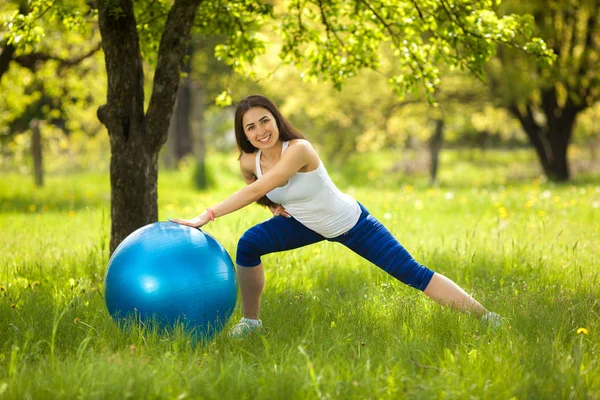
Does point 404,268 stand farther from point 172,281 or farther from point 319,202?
point 172,281

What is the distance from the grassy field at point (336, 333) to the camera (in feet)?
9.68

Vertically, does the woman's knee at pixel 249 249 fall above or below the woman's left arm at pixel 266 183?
below

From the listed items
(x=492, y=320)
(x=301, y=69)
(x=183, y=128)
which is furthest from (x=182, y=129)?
(x=492, y=320)

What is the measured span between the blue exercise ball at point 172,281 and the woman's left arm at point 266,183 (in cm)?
16

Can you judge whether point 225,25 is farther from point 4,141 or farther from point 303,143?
point 4,141

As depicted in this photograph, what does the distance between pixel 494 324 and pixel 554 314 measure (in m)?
0.52

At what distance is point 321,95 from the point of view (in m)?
18.7

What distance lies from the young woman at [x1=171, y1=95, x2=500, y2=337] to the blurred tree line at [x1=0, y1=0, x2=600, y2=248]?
141 cm

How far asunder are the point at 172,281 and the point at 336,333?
3.49 feet

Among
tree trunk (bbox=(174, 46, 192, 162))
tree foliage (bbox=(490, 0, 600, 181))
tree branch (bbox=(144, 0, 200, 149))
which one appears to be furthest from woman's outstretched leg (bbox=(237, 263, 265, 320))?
tree trunk (bbox=(174, 46, 192, 162))

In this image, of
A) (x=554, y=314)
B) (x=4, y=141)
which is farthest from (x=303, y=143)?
(x=4, y=141)

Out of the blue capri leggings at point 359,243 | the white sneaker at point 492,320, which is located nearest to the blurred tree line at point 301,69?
the blue capri leggings at point 359,243

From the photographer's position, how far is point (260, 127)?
409 centimetres

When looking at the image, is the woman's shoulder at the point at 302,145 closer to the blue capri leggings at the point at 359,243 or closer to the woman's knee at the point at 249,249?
the blue capri leggings at the point at 359,243
